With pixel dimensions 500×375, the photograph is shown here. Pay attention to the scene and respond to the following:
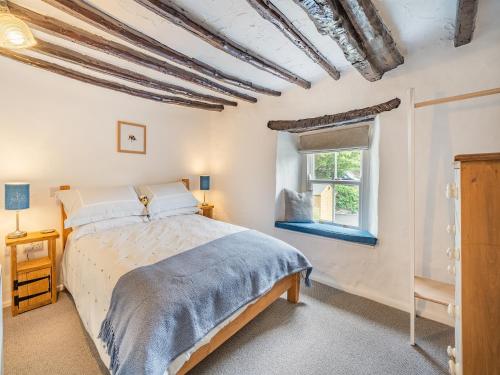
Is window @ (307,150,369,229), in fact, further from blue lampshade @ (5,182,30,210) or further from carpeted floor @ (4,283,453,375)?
blue lampshade @ (5,182,30,210)

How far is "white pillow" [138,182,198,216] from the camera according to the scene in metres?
2.79

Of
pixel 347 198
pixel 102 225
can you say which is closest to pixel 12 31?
pixel 102 225

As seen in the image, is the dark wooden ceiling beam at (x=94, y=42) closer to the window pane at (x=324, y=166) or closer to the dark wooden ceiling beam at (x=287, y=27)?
the dark wooden ceiling beam at (x=287, y=27)

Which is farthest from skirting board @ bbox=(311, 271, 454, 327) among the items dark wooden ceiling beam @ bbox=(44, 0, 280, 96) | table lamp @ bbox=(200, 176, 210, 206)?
dark wooden ceiling beam @ bbox=(44, 0, 280, 96)

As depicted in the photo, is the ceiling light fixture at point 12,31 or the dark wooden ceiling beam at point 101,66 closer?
the ceiling light fixture at point 12,31

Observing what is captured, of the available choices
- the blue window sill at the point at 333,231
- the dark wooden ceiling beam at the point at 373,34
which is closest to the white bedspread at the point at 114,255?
the blue window sill at the point at 333,231

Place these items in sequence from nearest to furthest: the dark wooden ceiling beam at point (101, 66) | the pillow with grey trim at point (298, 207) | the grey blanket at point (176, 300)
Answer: the grey blanket at point (176, 300), the dark wooden ceiling beam at point (101, 66), the pillow with grey trim at point (298, 207)

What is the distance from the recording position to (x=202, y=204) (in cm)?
367

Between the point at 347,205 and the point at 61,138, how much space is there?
3.30 metres

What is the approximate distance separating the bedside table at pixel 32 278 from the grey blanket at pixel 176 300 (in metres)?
1.30

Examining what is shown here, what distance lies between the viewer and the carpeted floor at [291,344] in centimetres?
149

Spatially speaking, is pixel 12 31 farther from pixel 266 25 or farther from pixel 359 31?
pixel 359 31

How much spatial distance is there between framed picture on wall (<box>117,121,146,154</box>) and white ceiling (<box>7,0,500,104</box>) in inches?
35.8

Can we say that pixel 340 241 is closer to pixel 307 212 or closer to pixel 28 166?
pixel 307 212
